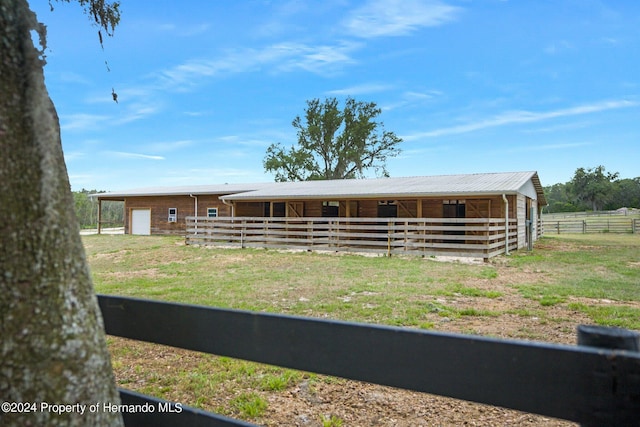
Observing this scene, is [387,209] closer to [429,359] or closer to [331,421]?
[331,421]

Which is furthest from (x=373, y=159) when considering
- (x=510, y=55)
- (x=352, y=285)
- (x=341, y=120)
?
(x=352, y=285)

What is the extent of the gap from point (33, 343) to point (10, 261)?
26 cm

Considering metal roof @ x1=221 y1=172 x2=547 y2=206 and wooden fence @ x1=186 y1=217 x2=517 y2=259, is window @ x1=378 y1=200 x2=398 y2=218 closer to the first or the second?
metal roof @ x1=221 y1=172 x2=547 y2=206

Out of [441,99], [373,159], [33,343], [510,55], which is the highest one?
[441,99]

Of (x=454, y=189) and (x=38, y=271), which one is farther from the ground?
(x=454, y=189)

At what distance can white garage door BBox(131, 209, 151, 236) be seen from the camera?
82.0 ft

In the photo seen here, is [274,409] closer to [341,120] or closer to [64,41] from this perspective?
[64,41]

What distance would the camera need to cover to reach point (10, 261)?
1.13 metres

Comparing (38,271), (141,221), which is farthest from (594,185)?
(38,271)

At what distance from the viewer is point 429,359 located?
3.67ft

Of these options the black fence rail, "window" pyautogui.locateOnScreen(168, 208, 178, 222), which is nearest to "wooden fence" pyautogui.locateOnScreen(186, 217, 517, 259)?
"window" pyautogui.locateOnScreen(168, 208, 178, 222)

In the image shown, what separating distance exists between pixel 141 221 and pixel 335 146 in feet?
63.5

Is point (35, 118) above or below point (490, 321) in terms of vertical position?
above

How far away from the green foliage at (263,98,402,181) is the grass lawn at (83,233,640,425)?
80.5 ft
